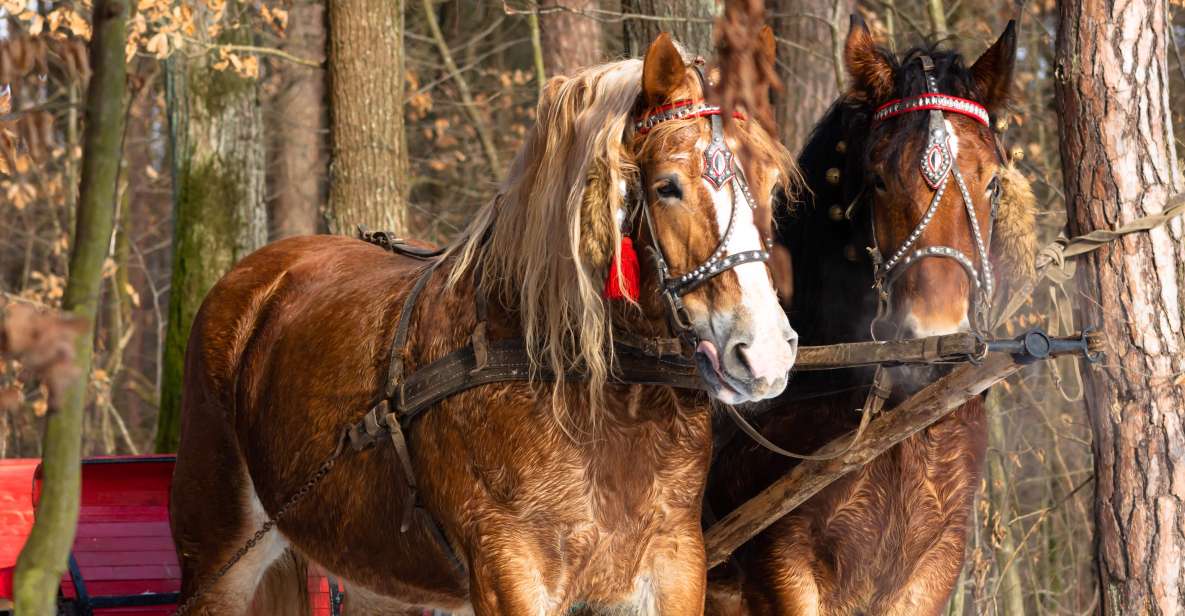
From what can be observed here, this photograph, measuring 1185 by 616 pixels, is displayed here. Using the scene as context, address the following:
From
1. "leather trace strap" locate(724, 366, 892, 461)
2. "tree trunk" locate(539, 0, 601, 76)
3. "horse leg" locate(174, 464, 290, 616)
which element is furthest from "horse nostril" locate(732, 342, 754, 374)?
"tree trunk" locate(539, 0, 601, 76)

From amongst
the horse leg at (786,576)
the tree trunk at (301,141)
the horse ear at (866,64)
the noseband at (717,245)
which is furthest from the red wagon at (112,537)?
the tree trunk at (301,141)

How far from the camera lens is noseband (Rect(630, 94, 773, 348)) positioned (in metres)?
3.07

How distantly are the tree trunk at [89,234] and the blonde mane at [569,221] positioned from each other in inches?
46.4

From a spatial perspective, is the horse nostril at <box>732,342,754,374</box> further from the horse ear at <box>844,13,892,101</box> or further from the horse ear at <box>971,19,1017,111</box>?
the horse ear at <box>971,19,1017,111</box>

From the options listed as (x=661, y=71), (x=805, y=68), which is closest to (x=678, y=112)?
(x=661, y=71)

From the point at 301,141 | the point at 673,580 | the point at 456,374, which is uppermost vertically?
the point at 301,141

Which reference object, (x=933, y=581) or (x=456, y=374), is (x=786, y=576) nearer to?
(x=933, y=581)

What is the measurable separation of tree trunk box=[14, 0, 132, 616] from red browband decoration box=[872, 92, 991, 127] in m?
2.22

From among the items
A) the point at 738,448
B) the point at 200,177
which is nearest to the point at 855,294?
the point at 738,448

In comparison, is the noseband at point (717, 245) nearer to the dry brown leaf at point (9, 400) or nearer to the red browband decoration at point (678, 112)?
the red browband decoration at point (678, 112)

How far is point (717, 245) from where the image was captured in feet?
10.1

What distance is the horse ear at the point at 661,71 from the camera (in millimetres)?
3172

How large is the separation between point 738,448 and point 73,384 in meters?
2.34

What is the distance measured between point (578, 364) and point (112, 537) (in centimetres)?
259
